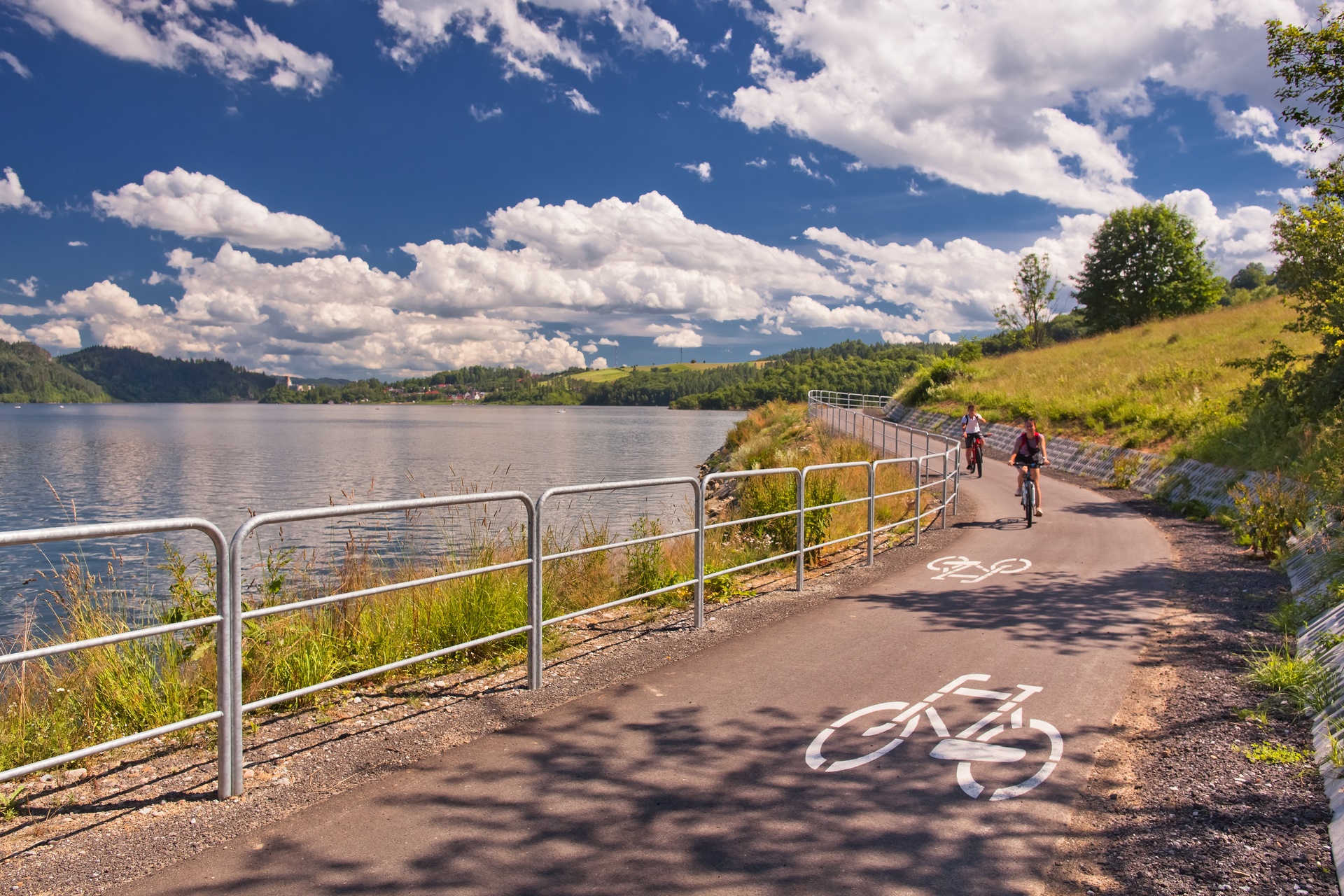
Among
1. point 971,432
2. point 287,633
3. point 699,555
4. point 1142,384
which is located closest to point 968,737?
point 699,555

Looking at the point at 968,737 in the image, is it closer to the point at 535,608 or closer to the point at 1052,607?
the point at 535,608

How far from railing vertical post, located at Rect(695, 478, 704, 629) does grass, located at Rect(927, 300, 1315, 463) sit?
1480 cm

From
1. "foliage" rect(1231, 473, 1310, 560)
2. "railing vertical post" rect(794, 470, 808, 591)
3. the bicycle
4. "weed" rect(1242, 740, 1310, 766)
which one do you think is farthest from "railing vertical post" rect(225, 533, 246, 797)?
the bicycle

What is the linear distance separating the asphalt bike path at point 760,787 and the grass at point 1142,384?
14655 mm

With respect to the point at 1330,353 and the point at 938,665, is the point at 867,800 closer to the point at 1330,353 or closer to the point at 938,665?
the point at 938,665

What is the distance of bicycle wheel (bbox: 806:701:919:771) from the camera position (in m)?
4.70

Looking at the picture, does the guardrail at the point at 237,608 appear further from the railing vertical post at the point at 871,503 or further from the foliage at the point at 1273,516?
the foliage at the point at 1273,516

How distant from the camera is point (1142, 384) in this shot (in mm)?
29766

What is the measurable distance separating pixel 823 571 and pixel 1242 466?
36.5 feet

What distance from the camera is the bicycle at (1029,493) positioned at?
1519cm

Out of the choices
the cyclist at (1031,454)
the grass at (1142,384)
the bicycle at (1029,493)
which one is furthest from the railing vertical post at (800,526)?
the grass at (1142,384)

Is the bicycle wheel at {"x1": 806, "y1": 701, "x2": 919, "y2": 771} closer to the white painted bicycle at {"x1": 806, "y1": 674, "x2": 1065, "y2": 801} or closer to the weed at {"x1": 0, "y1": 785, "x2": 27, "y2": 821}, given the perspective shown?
the white painted bicycle at {"x1": 806, "y1": 674, "x2": 1065, "y2": 801}

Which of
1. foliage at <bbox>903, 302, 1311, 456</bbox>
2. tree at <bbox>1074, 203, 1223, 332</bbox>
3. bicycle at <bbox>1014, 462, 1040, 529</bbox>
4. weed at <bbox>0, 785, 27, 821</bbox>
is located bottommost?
weed at <bbox>0, 785, 27, 821</bbox>

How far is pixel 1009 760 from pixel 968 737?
36 centimetres
